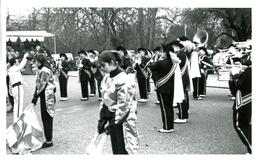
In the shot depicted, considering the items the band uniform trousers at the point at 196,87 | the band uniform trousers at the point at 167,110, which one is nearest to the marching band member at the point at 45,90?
the band uniform trousers at the point at 167,110

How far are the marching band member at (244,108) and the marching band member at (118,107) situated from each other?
4.77 ft

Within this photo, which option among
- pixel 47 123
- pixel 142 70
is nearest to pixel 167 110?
pixel 47 123

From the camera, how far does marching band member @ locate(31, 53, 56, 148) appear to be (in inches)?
255

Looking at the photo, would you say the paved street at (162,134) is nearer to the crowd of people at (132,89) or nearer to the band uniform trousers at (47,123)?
the band uniform trousers at (47,123)

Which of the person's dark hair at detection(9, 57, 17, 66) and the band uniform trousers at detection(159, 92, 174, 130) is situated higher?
the person's dark hair at detection(9, 57, 17, 66)

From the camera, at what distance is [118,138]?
4.48 meters

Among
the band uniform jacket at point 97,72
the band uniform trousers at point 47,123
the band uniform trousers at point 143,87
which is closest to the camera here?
the band uniform trousers at point 47,123

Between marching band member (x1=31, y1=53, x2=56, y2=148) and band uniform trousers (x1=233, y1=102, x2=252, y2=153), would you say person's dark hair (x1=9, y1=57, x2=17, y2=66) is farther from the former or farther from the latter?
band uniform trousers (x1=233, y1=102, x2=252, y2=153)

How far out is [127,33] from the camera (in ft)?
54.9

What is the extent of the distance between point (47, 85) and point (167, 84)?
2325mm

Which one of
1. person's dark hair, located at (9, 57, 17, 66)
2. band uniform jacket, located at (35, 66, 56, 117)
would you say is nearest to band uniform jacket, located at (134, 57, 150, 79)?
person's dark hair, located at (9, 57, 17, 66)

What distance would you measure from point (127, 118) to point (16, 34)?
74.9 ft

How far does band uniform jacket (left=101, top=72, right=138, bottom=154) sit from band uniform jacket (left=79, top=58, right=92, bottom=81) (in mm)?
9186

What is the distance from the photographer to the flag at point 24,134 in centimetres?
592
